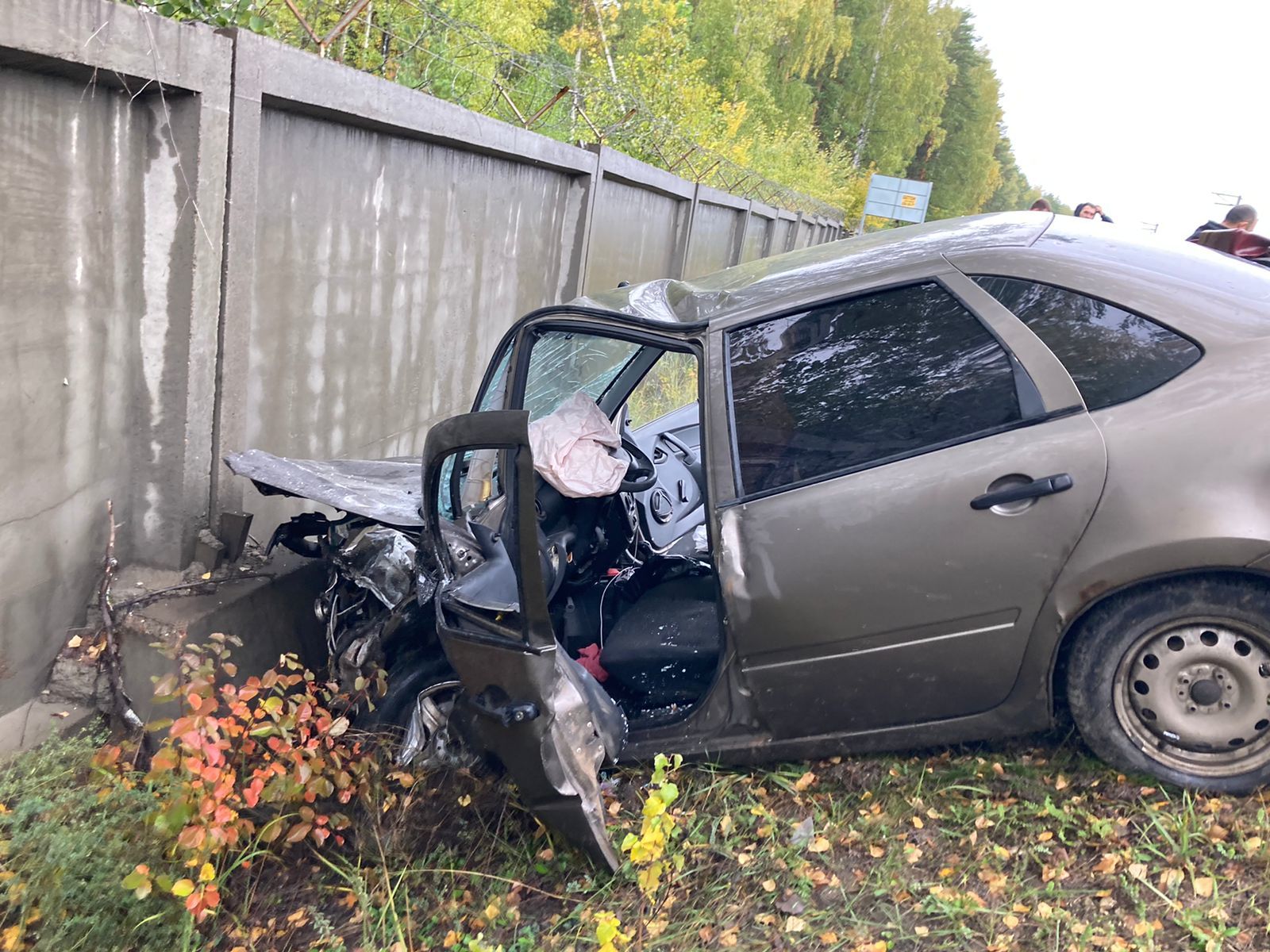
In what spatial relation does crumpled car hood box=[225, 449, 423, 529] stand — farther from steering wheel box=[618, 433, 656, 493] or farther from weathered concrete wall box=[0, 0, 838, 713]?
steering wheel box=[618, 433, 656, 493]

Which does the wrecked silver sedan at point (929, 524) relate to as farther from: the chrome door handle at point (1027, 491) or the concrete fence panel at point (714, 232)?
the concrete fence panel at point (714, 232)

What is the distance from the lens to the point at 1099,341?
2547 millimetres

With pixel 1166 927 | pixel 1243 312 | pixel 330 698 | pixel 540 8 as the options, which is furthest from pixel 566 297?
pixel 540 8

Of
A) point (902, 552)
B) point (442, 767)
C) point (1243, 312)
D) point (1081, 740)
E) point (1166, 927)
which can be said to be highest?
point (1243, 312)

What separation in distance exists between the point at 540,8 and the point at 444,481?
43.5 ft

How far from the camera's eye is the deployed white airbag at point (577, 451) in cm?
309

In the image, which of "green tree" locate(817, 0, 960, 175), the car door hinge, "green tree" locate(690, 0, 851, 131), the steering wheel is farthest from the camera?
"green tree" locate(817, 0, 960, 175)

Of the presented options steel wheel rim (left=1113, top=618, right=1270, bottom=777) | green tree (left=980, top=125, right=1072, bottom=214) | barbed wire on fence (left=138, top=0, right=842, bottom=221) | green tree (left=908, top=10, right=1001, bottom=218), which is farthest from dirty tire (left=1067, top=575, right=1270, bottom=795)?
green tree (left=980, top=125, right=1072, bottom=214)

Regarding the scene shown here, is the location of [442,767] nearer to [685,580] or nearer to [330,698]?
[330,698]

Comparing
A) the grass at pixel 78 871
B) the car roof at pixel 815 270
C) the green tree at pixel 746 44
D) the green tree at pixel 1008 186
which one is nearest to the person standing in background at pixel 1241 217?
the car roof at pixel 815 270

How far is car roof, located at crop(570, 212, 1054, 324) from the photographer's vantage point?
2.83m

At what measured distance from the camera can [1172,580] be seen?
2463 millimetres

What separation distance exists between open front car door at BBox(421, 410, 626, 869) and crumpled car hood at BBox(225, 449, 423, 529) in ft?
1.06

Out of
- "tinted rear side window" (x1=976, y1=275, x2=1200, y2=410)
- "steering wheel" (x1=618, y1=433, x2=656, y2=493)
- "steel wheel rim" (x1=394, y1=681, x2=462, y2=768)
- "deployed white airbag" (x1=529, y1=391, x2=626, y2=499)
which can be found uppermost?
"tinted rear side window" (x1=976, y1=275, x2=1200, y2=410)
